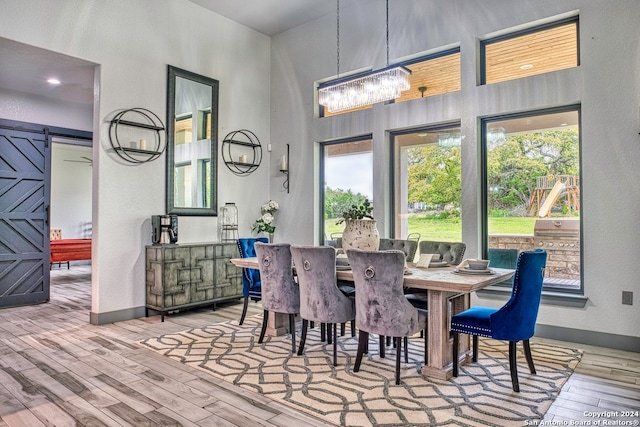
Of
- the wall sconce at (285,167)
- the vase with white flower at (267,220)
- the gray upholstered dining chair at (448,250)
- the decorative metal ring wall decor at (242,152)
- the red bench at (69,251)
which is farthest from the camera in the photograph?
the red bench at (69,251)

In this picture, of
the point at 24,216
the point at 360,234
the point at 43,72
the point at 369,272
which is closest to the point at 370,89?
the point at 360,234

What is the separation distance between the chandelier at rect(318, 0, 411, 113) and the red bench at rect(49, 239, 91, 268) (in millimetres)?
7068

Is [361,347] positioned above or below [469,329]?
below

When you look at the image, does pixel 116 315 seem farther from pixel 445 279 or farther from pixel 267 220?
pixel 445 279

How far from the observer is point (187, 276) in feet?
15.9

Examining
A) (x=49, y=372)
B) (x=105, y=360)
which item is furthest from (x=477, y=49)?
(x=49, y=372)

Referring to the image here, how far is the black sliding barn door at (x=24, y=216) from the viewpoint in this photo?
5555mm

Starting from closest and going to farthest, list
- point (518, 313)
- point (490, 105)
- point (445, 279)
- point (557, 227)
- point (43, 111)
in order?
point (518, 313) < point (445, 279) < point (557, 227) < point (490, 105) < point (43, 111)

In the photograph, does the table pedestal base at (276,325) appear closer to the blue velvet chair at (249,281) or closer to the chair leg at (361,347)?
the blue velvet chair at (249,281)

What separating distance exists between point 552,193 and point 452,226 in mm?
1074

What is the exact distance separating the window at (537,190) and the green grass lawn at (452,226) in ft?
0.03

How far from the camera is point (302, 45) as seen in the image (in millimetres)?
6117

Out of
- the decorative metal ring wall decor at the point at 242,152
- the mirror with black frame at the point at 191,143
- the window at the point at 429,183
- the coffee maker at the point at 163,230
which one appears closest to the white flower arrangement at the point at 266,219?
the decorative metal ring wall decor at the point at 242,152

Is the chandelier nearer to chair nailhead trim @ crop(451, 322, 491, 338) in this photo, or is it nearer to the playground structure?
the playground structure
